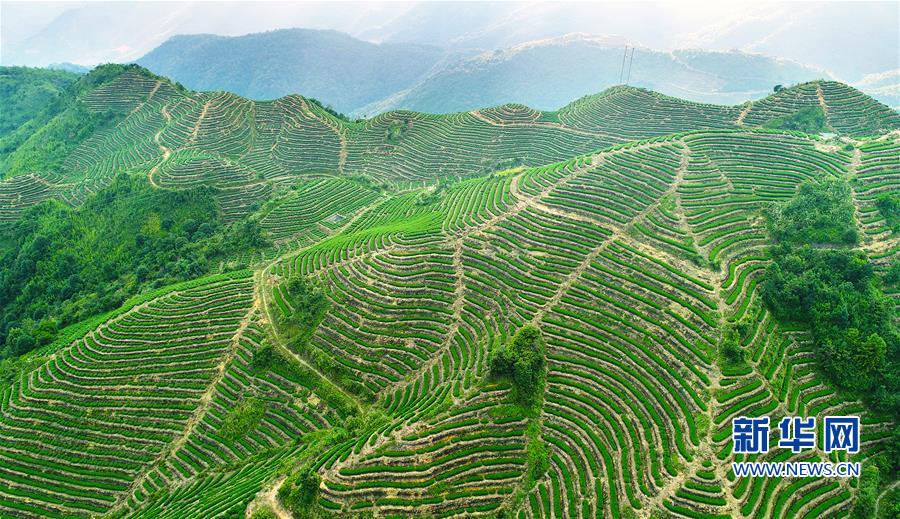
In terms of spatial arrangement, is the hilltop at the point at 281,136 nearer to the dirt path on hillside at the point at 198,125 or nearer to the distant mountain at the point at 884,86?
the dirt path on hillside at the point at 198,125

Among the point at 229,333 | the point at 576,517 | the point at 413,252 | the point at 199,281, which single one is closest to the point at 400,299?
the point at 413,252

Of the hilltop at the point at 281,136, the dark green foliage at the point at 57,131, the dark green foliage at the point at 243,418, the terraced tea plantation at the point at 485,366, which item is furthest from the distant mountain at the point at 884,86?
the dark green foliage at the point at 57,131

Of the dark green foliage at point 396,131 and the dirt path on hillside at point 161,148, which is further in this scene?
the dark green foliage at point 396,131

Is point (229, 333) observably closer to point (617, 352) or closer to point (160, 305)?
point (160, 305)

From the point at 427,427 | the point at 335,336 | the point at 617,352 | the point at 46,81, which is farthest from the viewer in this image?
the point at 46,81

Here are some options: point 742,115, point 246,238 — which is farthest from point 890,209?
point 246,238

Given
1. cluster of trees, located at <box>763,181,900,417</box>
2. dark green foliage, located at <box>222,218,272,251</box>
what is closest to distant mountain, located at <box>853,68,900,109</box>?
cluster of trees, located at <box>763,181,900,417</box>
